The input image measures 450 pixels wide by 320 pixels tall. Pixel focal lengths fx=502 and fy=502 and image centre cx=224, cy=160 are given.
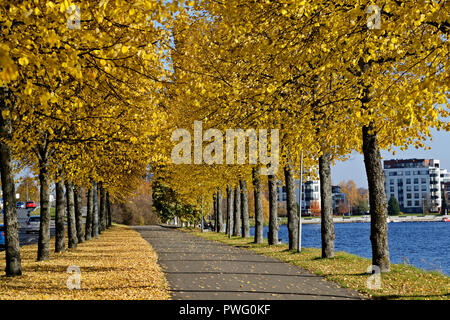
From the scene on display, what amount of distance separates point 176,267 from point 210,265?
1324 millimetres

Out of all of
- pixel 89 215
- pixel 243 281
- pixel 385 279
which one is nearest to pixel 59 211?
pixel 243 281

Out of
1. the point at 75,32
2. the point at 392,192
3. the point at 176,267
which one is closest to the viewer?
the point at 75,32

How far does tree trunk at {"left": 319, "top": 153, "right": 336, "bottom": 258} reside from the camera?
19.8 m

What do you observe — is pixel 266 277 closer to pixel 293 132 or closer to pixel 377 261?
pixel 377 261

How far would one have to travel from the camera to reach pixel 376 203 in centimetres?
1504

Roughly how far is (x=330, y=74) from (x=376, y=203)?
4.22 metres

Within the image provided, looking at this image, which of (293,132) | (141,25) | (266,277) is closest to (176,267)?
(266,277)

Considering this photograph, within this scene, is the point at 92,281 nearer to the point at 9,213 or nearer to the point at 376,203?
the point at 9,213

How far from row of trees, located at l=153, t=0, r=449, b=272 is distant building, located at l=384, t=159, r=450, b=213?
160 metres

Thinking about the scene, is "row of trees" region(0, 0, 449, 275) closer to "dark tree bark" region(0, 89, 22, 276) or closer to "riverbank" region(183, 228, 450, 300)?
"dark tree bark" region(0, 89, 22, 276)

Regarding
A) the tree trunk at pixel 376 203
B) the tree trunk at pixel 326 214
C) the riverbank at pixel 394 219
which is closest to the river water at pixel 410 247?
the tree trunk at pixel 326 214

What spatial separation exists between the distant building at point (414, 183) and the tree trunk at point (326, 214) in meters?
158

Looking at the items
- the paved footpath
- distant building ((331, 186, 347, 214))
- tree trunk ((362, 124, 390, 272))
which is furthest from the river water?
distant building ((331, 186, 347, 214))

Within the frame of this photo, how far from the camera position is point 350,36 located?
10.6 m
